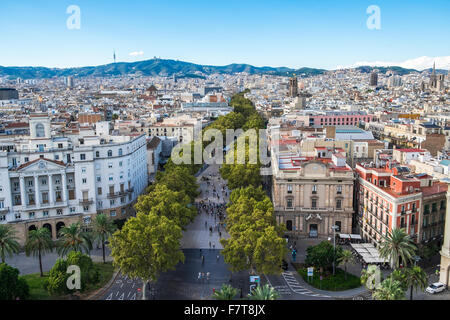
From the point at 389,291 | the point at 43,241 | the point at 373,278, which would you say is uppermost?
the point at 389,291

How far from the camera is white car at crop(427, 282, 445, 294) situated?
38.7 meters

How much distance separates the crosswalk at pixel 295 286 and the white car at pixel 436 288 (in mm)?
9444

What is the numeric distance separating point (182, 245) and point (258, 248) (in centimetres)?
1508

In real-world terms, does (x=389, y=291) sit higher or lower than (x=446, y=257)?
higher

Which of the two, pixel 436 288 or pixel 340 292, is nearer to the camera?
pixel 436 288

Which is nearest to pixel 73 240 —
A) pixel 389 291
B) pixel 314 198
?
pixel 314 198

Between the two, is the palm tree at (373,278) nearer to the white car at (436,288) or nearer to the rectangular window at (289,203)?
the white car at (436,288)

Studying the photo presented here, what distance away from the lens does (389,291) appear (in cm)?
3003

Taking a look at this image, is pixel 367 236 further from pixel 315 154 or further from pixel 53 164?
pixel 53 164

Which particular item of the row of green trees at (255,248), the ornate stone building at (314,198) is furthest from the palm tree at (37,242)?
the ornate stone building at (314,198)

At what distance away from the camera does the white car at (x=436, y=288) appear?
38.7 metres

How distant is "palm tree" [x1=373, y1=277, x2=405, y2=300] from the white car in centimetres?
998

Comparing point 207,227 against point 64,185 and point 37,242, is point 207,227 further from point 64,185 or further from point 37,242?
point 37,242

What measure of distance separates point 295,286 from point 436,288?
1267 cm
